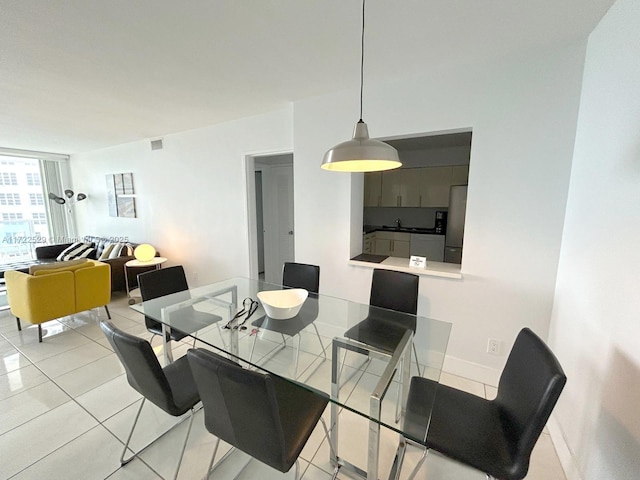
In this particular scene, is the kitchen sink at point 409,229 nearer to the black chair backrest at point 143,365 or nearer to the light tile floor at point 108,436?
the light tile floor at point 108,436

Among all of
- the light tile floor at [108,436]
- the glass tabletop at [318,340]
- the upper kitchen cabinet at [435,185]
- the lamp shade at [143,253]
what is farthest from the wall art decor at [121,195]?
Result: the upper kitchen cabinet at [435,185]

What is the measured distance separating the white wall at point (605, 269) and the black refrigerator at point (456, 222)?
231 cm

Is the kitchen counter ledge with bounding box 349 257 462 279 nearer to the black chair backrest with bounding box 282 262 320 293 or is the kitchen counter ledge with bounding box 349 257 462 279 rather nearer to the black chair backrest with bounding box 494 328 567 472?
the black chair backrest with bounding box 282 262 320 293

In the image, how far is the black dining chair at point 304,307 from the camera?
5.89 feet

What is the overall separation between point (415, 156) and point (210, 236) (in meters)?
3.72

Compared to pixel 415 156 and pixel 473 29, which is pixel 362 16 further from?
pixel 415 156

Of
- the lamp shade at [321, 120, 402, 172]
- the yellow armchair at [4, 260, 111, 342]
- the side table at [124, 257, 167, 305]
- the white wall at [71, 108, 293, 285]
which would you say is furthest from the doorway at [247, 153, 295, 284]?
the lamp shade at [321, 120, 402, 172]

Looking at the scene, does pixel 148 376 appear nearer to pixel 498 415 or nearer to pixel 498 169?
pixel 498 415

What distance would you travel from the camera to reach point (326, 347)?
5.33 feet

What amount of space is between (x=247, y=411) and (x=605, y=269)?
1.76m

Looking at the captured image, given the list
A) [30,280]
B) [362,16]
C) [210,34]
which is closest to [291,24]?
[362,16]

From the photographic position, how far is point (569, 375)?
159 centimetres

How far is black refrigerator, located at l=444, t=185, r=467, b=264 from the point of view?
401 centimetres

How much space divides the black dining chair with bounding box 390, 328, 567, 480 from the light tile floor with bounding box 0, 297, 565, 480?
27cm
